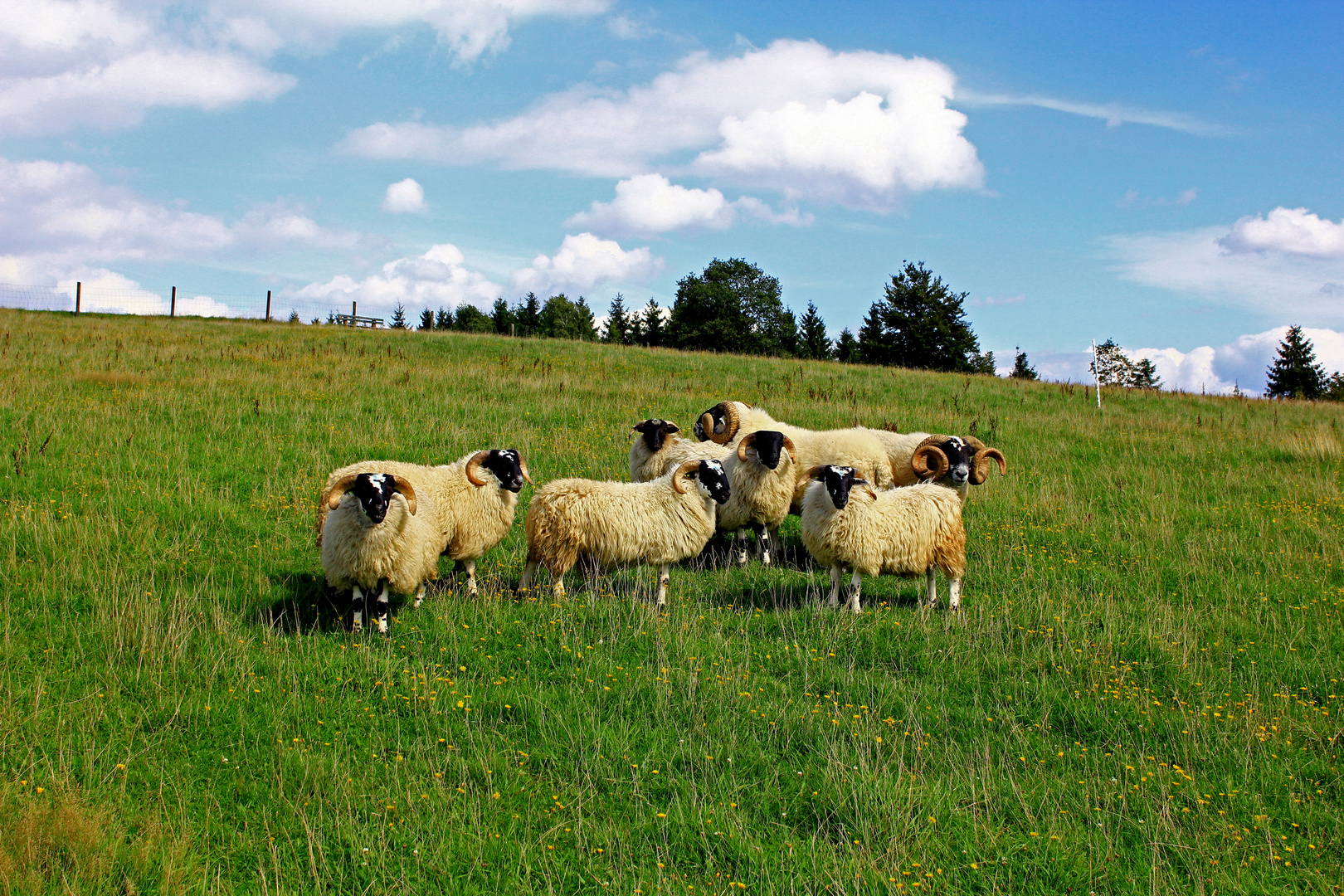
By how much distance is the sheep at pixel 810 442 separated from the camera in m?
11.9

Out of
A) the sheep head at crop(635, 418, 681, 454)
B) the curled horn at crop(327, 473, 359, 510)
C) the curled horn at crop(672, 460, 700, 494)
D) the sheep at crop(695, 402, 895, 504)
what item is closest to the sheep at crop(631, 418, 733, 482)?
the sheep head at crop(635, 418, 681, 454)

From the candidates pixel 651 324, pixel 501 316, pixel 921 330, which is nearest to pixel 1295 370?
pixel 921 330

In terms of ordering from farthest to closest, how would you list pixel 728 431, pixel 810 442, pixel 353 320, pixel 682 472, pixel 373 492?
pixel 353 320 < pixel 728 431 < pixel 810 442 < pixel 682 472 < pixel 373 492

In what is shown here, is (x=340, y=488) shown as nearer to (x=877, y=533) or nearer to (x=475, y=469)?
(x=475, y=469)

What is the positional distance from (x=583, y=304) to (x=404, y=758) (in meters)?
108

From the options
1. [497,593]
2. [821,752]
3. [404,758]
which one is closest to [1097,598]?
[821,752]

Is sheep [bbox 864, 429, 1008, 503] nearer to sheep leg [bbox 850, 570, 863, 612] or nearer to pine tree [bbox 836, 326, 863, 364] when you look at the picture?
sheep leg [bbox 850, 570, 863, 612]

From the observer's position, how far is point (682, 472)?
9.41 meters

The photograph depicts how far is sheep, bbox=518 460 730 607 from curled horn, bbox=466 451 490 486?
756 mm

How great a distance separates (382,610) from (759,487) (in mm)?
5372

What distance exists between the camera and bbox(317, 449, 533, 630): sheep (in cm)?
853

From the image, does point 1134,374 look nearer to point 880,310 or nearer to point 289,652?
point 880,310

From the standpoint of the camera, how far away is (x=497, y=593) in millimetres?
8125

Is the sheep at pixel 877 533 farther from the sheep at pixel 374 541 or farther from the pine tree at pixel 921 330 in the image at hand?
the pine tree at pixel 921 330
